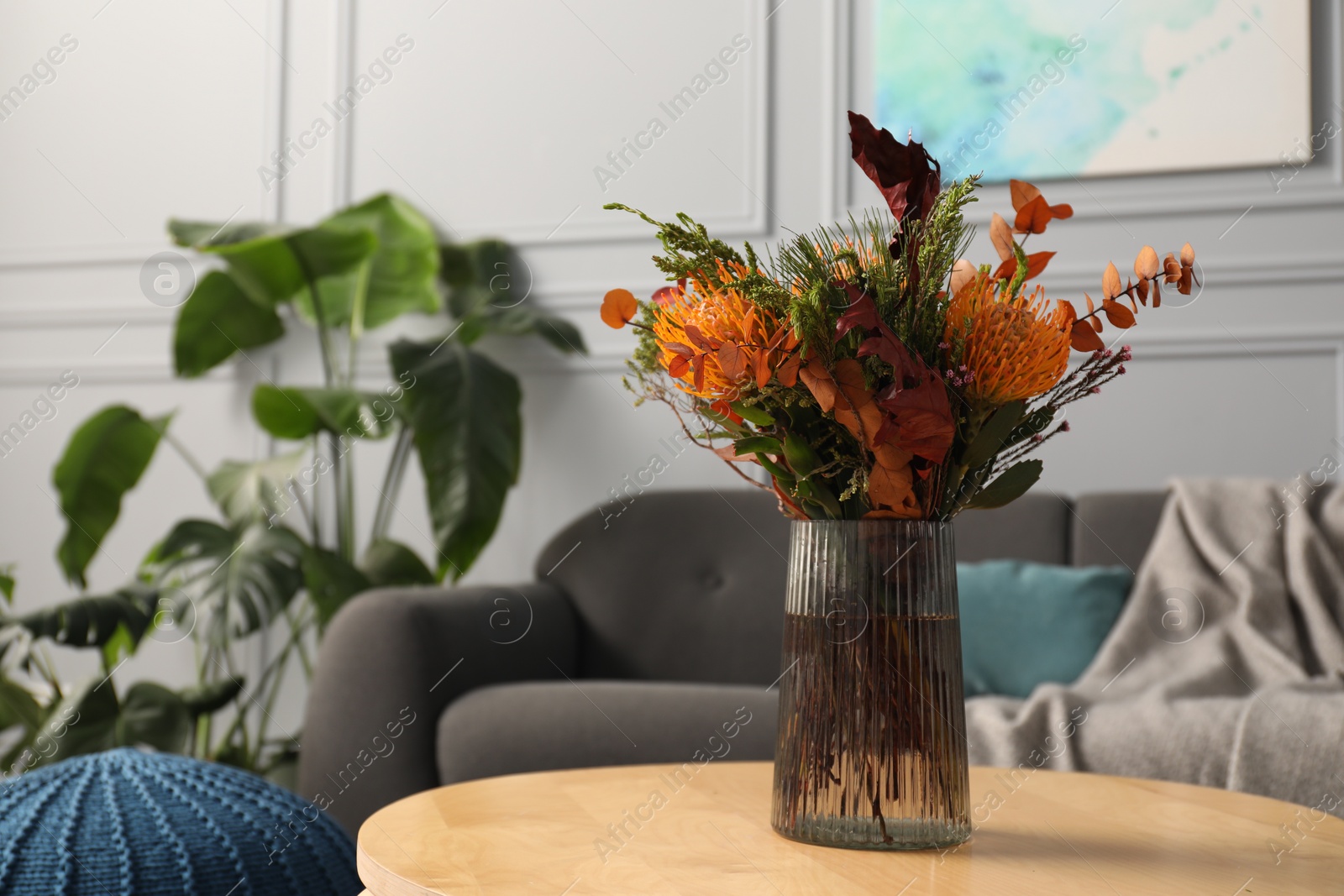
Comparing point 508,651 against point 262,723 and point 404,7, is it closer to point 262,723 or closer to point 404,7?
point 262,723

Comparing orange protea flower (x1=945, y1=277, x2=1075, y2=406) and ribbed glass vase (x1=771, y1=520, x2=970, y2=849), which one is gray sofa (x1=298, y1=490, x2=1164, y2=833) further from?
orange protea flower (x1=945, y1=277, x2=1075, y2=406)

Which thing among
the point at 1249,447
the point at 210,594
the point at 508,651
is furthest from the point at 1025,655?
the point at 210,594

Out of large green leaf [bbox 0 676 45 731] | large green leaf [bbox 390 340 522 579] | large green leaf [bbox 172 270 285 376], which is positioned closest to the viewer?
large green leaf [bbox 0 676 45 731]

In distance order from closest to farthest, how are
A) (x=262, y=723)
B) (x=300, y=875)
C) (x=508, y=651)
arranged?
(x=300, y=875) → (x=508, y=651) → (x=262, y=723)

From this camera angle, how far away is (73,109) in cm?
326

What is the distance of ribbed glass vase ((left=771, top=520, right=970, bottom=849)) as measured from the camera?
2.69 feet

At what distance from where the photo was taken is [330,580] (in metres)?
2.33

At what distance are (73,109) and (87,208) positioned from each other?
0.96 feet

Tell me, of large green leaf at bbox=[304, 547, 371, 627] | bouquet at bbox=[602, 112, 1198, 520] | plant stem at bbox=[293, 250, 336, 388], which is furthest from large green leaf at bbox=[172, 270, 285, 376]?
bouquet at bbox=[602, 112, 1198, 520]

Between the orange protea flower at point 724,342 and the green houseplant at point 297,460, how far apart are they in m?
1.61

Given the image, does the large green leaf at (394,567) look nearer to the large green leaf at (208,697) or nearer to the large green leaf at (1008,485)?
the large green leaf at (208,697)

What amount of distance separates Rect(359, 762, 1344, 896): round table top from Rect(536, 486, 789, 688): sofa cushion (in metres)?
1.22

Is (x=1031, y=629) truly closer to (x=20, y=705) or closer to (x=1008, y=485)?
(x=1008, y=485)

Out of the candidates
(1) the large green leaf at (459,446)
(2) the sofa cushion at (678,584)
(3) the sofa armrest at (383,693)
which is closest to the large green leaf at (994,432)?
(3) the sofa armrest at (383,693)
